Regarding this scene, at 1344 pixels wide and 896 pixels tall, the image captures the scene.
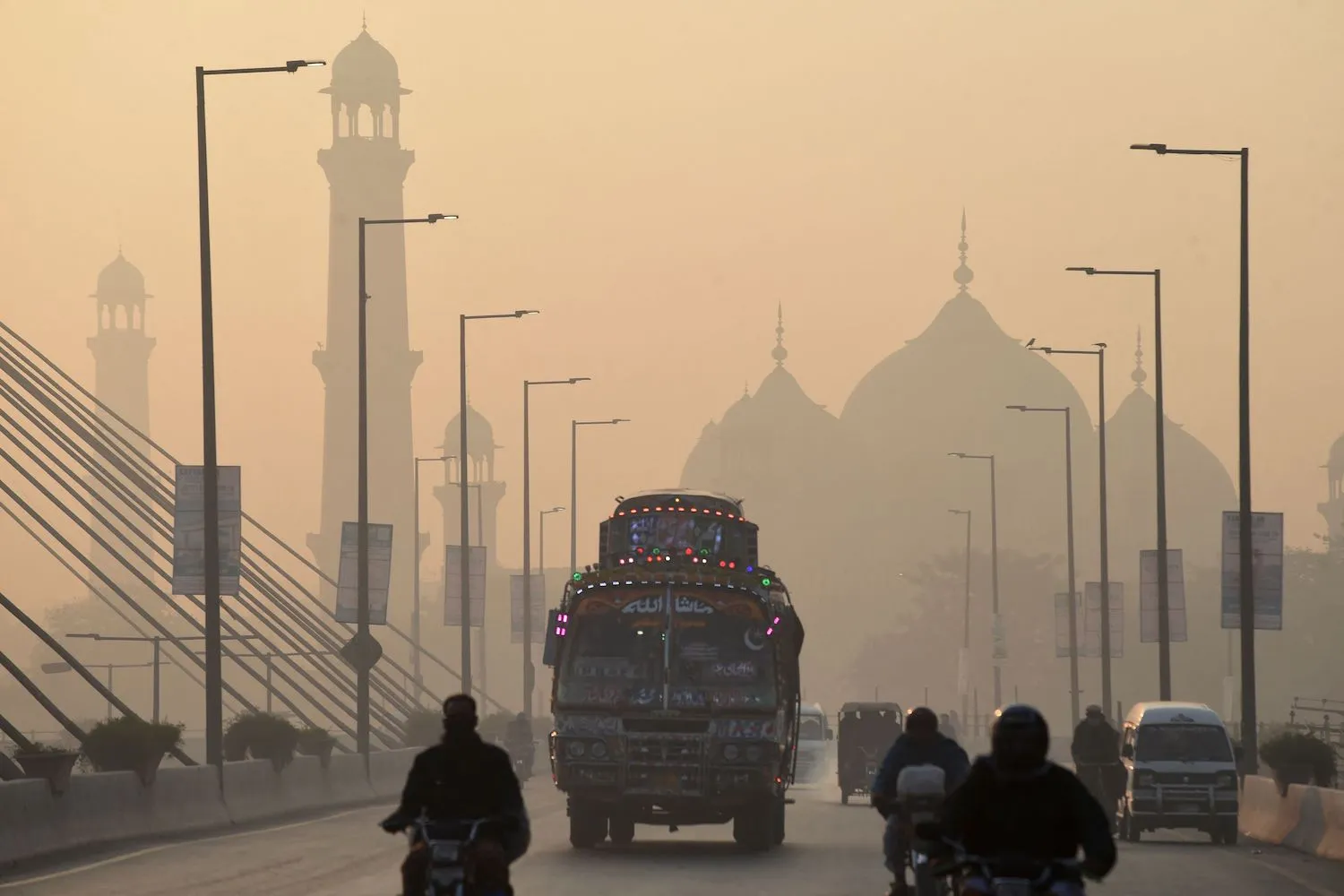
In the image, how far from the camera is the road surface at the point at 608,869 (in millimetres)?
22719

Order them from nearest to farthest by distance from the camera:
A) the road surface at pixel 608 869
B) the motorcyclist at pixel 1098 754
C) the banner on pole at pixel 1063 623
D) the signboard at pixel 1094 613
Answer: the road surface at pixel 608 869
the motorcyclist at pixel 1098 754
the signboard at pixel 1094 613
the banner on pole at pixel 1063 623

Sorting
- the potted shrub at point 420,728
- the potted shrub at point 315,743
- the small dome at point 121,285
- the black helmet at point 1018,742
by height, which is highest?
the small dome at point 121,285

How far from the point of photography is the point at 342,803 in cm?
4244

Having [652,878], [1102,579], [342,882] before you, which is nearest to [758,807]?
[652,878]

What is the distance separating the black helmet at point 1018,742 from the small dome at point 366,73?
141m

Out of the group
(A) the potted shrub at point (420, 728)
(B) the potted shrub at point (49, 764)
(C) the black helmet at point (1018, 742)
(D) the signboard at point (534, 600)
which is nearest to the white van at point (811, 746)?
(A) the potted shrub at point (420, 728)

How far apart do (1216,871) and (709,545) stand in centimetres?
1066

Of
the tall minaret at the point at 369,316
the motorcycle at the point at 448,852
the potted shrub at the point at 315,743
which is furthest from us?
the tall minaret at the point at 369,316

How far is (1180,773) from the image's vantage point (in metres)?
33.6

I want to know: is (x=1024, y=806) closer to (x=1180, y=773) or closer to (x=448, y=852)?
(x=448, y=852)

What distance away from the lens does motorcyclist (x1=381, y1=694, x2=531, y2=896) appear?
43.7ft

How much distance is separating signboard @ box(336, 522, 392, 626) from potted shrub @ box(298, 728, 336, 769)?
2883mm

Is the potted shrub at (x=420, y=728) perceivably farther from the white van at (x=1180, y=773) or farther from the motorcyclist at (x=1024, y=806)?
the motorcyclist at (x=1024, y=806)

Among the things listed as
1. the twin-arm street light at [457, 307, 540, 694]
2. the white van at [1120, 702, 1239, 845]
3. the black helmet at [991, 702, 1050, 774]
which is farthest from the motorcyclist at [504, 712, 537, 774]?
the black helmet at [991, 702, 1050, 774]
